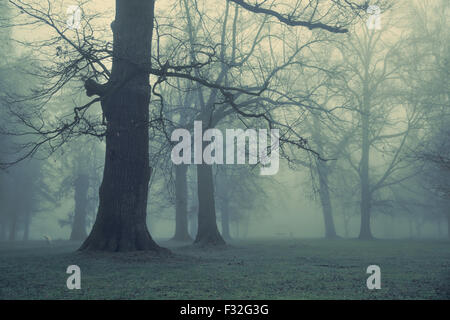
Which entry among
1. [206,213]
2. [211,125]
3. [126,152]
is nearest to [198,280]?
[126,152]

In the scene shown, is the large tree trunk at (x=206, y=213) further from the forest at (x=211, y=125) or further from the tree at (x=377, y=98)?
the tree at (x=377, y=98)

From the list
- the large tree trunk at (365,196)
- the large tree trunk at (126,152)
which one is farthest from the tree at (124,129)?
the large tree trunk at (365,196)

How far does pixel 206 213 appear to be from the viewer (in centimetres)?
1761

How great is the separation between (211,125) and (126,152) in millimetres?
7690

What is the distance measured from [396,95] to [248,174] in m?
10.3

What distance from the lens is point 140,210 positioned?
10.1 meters

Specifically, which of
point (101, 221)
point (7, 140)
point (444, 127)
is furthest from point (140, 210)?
point (7, 140)

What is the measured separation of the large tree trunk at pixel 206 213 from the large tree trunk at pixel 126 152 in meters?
7.15

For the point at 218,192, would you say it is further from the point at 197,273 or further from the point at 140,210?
the point at 197,273

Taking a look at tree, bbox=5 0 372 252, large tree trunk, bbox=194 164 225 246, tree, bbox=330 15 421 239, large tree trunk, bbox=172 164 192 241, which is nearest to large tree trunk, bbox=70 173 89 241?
large tree trunk, bbox=172 164 192 241

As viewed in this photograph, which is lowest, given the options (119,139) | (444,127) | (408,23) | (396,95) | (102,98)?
(119,139)

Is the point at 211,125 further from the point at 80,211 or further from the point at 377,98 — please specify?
the point at 80,211

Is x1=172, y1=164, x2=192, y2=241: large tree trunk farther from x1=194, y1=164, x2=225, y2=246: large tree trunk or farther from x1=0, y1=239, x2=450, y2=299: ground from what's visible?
x1=0, y1=239, x2=450, y2=299: ground

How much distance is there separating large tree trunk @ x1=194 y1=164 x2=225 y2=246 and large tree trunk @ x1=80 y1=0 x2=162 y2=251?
23.5ft
